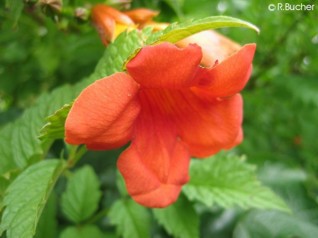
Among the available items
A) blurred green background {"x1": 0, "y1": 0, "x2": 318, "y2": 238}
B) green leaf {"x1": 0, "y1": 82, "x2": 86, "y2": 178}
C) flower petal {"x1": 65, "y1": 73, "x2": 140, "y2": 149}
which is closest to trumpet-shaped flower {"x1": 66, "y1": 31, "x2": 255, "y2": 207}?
flower petal {"x1": 65, "y1": 73, "x2": 140, "y2": 149}

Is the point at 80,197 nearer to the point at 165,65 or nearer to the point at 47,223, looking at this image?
the point at 47,223

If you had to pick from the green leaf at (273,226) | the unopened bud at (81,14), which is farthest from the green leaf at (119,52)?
the green leaf at (273,226)

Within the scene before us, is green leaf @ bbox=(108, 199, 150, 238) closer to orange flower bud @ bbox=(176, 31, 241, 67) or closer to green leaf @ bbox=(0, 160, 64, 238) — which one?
green leaf @ bbox=(0, 160, 64, 238)

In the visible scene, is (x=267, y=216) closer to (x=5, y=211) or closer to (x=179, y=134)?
(x=179, y=134)

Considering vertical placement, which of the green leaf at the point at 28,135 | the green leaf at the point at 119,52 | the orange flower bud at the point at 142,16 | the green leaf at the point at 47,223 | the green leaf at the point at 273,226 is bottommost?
the green leaf at the point at 273,226

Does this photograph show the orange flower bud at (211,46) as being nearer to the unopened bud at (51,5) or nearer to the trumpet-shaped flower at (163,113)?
the trumpet-shaped flower at (163,113)

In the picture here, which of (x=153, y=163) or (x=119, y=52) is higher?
(x=119, y=52)

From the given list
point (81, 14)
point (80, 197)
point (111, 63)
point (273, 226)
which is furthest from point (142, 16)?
point (273, 226)
